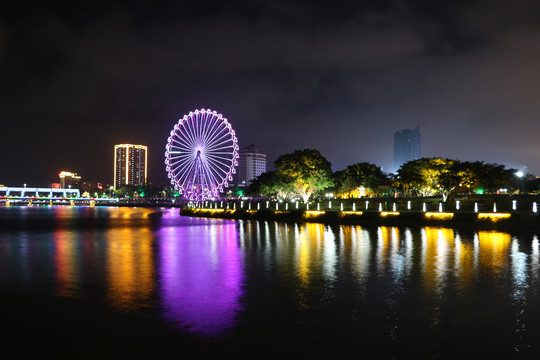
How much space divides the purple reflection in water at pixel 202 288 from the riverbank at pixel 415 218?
22.3 metres

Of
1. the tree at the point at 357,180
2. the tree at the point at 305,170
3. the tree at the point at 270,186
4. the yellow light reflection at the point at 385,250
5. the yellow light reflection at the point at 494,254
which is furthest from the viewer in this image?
the tree at the point at 357,180

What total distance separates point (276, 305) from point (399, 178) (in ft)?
242

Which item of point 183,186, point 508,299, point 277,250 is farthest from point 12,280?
point 183,186

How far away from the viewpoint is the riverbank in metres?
33.6

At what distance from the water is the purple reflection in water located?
40 mm

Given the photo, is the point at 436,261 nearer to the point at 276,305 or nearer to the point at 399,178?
the point at 276,305

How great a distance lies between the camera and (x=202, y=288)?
12523mm

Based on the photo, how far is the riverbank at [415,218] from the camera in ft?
110

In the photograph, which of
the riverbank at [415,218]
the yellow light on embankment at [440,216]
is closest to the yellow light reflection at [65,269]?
the riverbank at [415,218]

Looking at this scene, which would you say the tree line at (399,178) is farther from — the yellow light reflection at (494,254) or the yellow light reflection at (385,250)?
the yellow light reflection at (385,250)

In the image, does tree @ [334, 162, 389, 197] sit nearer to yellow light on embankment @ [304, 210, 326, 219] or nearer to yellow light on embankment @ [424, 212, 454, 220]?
yellow light on embankment @ [304, 210, 326, 219]

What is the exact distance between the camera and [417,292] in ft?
38.4

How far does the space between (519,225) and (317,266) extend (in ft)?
77.6

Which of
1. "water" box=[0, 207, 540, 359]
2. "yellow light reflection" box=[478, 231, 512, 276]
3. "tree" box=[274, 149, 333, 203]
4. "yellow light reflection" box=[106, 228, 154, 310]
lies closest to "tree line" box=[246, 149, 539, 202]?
"tree" box=[274, 149, 333, 203]
